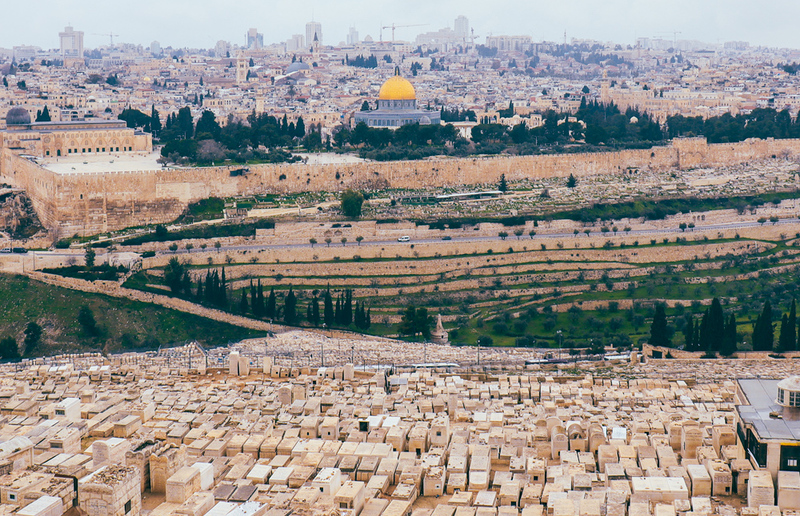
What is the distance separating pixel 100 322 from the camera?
36.4 meters

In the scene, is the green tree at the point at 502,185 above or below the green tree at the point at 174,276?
above

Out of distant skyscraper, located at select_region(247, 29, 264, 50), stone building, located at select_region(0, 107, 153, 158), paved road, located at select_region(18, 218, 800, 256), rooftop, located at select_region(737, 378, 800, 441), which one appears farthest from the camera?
distant skyscraper, located at select_region(247, 29, 264, 50)

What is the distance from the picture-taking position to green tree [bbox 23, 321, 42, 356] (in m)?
34.9

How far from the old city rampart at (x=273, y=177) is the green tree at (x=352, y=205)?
167 inches

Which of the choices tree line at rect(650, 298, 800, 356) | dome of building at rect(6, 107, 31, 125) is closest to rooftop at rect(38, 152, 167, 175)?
dome of building at rect(6, 107, 31, 125)

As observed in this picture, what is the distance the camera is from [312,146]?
182 feet

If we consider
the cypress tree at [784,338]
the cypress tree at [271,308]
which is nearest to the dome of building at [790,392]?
the cypress tree at [784,338]

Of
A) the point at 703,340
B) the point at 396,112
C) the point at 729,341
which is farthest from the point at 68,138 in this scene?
the point at 729,341

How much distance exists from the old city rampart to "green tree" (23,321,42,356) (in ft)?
28.5

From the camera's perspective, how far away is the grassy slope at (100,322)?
117 ft

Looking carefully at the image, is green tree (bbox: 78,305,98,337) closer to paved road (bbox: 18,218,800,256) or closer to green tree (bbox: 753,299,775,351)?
paved road (bbox: 18,218,800,256)

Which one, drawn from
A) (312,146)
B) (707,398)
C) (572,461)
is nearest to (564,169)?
(312,146)

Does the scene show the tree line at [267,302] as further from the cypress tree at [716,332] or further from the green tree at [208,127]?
the green tree at [208,127]

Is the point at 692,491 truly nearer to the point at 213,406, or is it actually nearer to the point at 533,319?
the point at 213,406
